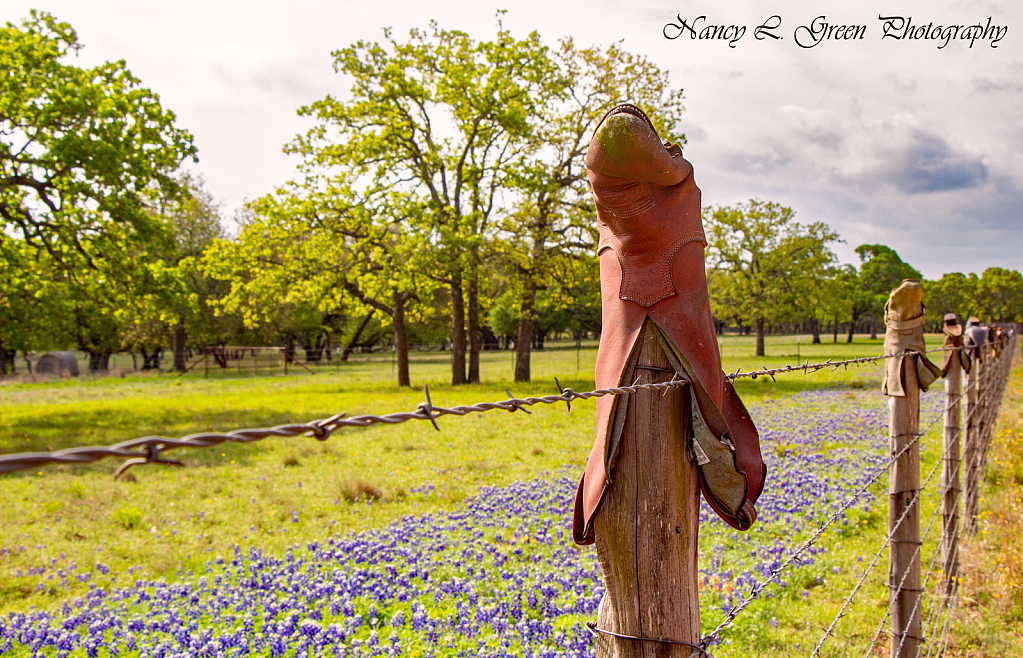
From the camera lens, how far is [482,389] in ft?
66.6

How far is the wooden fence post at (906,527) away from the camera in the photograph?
331 centimetres

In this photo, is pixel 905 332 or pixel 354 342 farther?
pixel 354 342

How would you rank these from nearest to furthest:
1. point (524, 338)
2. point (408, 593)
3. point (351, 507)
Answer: point (408, 593)
point (351, 507)
point (524, 338)

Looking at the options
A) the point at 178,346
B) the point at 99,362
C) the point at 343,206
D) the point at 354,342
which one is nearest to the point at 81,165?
the point at 343,206

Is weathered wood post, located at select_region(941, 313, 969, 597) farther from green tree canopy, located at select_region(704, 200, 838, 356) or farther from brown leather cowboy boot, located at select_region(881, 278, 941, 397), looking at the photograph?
green tree canopy, located at select_region(704, 200, 838, 356)

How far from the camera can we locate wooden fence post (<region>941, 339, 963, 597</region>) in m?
4.44

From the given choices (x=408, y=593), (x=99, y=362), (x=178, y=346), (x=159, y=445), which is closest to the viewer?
(x=159, y=445)

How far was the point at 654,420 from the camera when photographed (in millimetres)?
1441

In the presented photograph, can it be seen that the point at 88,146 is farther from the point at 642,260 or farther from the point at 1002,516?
the point at 1002,516

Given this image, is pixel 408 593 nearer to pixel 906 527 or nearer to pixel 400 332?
pixel 906 527

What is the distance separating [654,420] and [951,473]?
4.53 meters

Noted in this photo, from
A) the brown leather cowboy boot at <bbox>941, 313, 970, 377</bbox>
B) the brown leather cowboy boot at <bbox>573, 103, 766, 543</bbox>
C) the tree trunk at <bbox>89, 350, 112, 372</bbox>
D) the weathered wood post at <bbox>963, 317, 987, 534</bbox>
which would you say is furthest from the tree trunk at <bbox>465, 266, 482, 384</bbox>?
the tree trunk at <bbox>89, 350, 112, 372</bbox>

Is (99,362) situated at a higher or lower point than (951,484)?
lower

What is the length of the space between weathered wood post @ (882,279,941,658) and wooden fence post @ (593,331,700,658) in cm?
257
